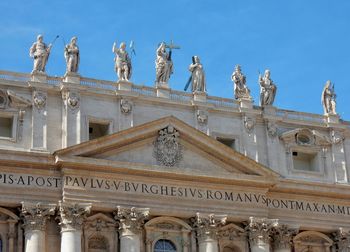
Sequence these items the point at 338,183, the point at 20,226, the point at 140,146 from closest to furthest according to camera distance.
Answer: the point at 20,226 < the point at 140,146 < the point at 338,183

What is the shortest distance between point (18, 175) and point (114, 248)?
15.9 ft

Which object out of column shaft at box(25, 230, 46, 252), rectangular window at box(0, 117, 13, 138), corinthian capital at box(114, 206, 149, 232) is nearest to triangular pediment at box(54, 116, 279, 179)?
corinthian capital at box(114, 206, 149, 232)

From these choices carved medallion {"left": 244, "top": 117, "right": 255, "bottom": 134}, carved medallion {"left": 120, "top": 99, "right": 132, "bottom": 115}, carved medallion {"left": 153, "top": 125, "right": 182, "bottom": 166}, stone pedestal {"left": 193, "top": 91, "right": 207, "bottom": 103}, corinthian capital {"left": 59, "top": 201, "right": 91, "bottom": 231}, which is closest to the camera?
corinthian capital {"left": 59, "top": 201, "right": 91, "bottom": 231}

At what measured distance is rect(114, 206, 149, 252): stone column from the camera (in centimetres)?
3562

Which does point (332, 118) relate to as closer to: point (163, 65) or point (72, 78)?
point (163, 65)

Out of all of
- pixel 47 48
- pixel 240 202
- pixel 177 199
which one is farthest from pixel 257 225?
pixel 47 48

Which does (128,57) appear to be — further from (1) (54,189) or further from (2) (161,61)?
(1) (54,189)

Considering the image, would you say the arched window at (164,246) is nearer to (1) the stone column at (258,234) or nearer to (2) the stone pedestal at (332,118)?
(1) the stone column at (258,234)

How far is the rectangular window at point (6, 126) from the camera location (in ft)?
119

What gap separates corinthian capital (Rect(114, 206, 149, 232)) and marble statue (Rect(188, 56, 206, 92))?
7.02 metres

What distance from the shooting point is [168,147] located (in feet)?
124

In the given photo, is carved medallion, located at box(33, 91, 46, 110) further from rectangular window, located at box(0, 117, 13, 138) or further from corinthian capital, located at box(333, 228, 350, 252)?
corinthian capital, located at box(333, 228, 350, 252)

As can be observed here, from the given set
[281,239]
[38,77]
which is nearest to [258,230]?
[281,239]

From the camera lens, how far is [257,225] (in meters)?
38.0
